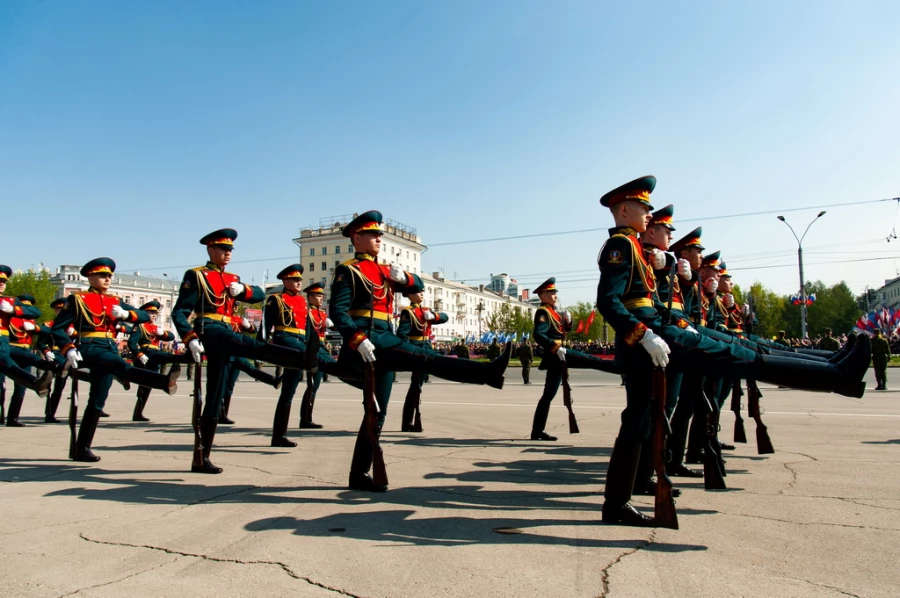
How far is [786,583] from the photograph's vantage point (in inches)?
126

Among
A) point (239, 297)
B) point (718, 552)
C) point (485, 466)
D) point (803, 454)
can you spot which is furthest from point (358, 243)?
point (803, 454)

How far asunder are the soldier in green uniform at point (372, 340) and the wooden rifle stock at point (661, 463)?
1.30 m

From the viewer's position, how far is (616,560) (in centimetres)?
357

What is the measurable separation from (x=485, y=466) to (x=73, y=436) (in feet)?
14.8

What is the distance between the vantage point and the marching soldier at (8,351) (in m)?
8.93

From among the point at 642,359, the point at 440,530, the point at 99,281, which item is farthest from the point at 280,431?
the point at 642,359

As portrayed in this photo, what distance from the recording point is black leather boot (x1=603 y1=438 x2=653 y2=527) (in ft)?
14.1

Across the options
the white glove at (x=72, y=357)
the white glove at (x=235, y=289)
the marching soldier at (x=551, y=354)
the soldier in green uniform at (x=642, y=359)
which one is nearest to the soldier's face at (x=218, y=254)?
the white glove at (x=235, y=289)

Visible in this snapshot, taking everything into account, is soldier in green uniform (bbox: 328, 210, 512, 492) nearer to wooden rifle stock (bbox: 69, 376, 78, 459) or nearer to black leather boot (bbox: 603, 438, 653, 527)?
black leather boot (bbox: 603, 438, 653, 527)

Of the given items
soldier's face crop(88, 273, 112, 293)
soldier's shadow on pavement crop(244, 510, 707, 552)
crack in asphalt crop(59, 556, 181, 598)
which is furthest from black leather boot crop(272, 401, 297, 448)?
crack in asphalt crop(59, 556, 181, 598)

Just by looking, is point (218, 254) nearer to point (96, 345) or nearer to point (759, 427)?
point (96, 345)

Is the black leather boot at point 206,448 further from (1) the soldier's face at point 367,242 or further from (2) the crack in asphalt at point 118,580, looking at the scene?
(2) the crack in asphalt at point 118,580

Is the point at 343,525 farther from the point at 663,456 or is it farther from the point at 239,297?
the point at 239,297

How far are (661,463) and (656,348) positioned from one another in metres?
0.74
